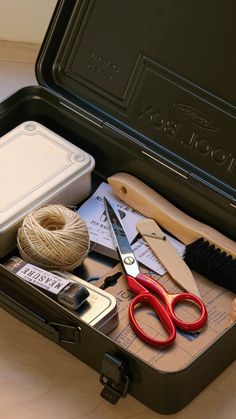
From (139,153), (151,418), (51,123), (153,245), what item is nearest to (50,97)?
(51,123)

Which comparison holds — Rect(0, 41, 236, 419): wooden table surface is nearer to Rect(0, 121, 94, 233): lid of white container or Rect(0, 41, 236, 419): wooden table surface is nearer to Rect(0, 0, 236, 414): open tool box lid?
Rect(0, 0, 236, 414): open tool box lid

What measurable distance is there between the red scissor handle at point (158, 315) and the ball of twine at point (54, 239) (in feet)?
0.30

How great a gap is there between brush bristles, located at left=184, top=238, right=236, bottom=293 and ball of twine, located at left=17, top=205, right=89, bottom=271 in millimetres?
140

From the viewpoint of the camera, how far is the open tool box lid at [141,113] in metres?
1.01

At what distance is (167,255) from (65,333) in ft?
0.60

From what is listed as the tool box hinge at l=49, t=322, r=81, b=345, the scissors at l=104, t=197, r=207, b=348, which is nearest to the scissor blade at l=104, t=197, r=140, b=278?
the scissors at l=104, t=197, r=207, b=348

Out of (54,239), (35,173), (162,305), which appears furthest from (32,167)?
(162,305)

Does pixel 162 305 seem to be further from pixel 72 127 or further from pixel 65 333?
pixel 72 127

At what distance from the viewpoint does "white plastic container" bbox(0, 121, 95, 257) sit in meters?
1.12

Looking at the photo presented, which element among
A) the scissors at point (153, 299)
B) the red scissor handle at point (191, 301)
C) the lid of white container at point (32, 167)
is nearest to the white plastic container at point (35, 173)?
the lid of white container at point (32, 167)

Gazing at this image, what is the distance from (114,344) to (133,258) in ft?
0.56

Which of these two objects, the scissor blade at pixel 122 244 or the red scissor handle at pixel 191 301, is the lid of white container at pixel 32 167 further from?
the red scissor handle at pixel 191 301

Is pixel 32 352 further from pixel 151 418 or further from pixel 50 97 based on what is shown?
pixel 50 97

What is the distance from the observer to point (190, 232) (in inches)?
44.8
